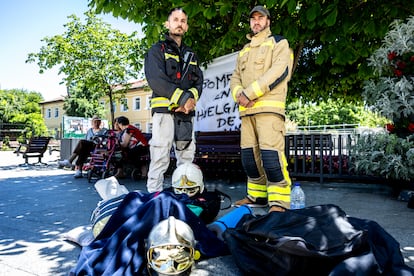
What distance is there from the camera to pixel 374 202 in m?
4.89

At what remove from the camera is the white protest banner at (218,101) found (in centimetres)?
741

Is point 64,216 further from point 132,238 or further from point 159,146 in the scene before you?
point 132,238

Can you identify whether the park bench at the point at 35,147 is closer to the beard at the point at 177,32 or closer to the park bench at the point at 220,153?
the park bench at the point at 220,153

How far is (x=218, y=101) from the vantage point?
24.9 ft

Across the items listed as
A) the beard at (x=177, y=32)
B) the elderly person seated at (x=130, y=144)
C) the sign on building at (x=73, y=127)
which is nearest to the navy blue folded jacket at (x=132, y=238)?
the beard at (x=177, y=32)

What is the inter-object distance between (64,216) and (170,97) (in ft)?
6.42

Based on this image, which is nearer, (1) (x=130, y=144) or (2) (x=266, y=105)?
(2) (x=266, y=105)

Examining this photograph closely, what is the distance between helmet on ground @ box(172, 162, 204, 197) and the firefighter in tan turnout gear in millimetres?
855

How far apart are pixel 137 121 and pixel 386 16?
4564cm

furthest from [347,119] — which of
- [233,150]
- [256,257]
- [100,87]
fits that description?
[256,257]

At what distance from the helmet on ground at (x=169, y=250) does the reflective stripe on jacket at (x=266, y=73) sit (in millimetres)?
2082

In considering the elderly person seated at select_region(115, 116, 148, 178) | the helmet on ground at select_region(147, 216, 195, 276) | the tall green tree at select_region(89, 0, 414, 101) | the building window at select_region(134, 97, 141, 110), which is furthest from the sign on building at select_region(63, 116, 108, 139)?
the building window at select_region(134, 97, 141, 110)

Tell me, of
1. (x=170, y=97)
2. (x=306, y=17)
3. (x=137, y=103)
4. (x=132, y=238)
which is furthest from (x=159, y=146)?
(x=137, y=103)

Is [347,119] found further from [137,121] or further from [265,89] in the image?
[265,89]
